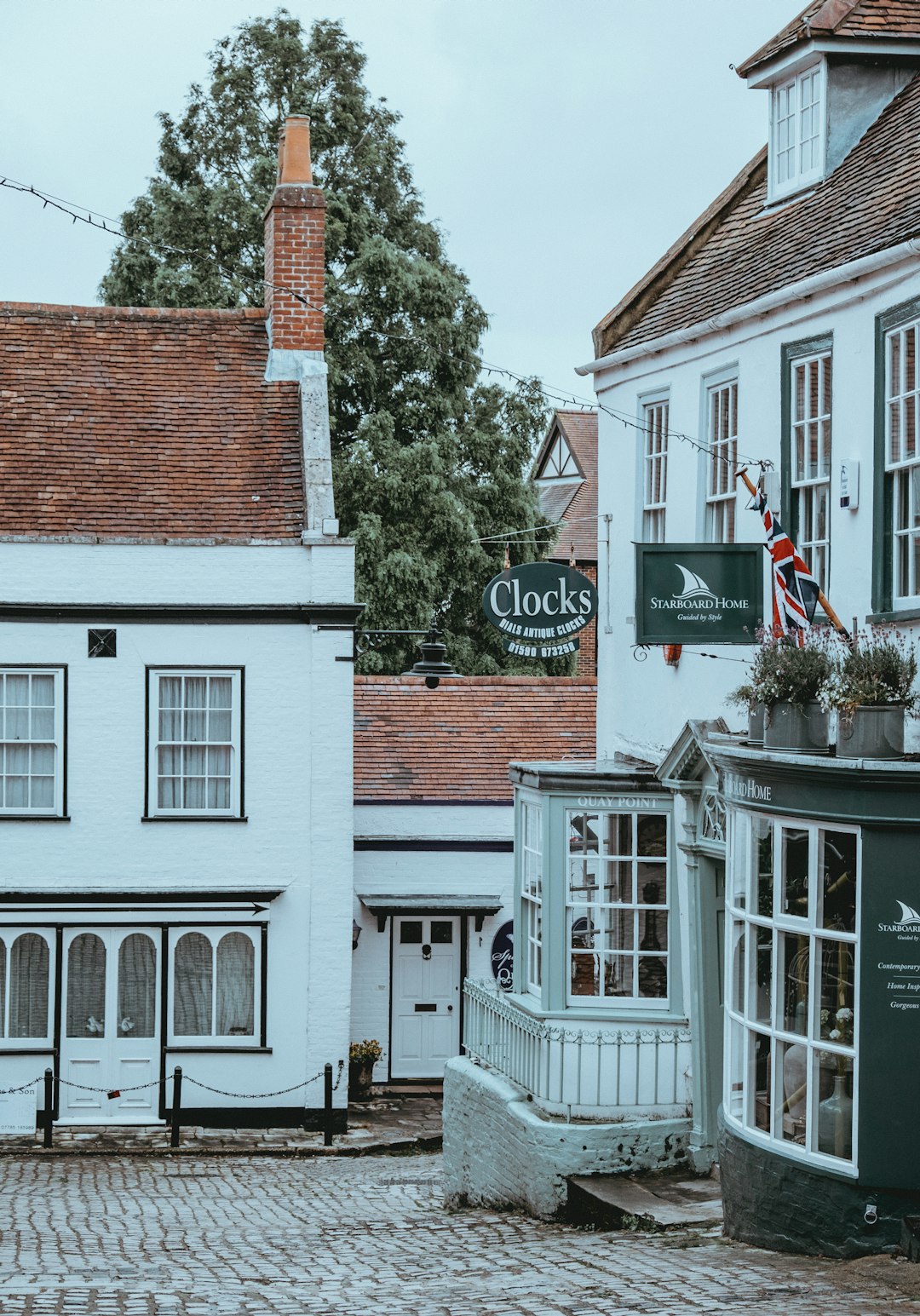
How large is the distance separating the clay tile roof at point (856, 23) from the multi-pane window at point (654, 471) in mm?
3118

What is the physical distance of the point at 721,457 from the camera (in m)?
12.6

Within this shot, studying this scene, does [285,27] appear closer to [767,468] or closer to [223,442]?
[223,442]

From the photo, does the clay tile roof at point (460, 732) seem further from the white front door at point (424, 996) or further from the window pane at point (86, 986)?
the window pane at point (86, 986)

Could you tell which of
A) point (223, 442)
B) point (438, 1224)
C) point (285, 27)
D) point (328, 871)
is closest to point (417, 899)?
point (328, 871)

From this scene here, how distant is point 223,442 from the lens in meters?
20.7

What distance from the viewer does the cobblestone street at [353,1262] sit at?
811cm

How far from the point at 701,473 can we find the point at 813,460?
1803 millimetres

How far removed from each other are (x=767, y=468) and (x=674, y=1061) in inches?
182

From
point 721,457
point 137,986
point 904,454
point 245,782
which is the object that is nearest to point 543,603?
point 721,457

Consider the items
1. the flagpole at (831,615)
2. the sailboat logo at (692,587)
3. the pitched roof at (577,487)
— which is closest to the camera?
the flagpole at (831,615)

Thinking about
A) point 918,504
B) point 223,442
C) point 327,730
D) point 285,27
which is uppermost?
point 285,27

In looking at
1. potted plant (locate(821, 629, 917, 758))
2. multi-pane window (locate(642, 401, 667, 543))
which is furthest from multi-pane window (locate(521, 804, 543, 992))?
potted plant (locate(821, 629, 917, 758))

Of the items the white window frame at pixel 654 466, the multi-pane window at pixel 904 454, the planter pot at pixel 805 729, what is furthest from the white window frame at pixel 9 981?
the multi-pane window at pixel 904 454

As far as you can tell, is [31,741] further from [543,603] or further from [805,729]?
[805,729]
